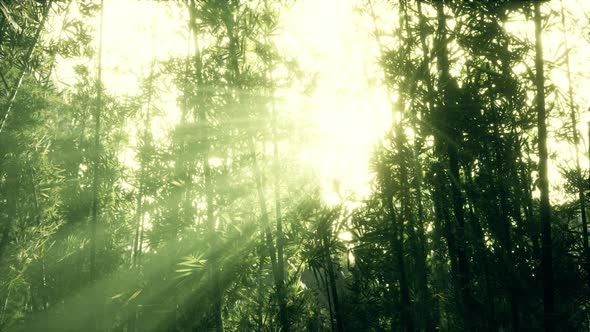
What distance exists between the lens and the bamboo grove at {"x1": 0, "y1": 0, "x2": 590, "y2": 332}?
128 inches

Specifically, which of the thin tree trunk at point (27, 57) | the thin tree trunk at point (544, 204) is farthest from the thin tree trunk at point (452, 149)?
the thin tree trunk at point (27, 57)

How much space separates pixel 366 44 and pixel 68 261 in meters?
10.6

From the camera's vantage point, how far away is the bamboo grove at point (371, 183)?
128 inches

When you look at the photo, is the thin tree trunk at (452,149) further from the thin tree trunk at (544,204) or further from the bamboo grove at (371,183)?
the thin tree trunk at (544,204)

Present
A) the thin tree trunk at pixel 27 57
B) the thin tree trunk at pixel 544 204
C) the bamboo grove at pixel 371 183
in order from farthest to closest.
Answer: the thin tree trunk at pixel 27 57, the bamboo grove at pixel 371 183, the thin tree trunk at pixel 544 204

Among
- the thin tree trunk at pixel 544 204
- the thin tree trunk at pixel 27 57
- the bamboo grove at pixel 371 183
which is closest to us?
the thin tree trunk at pixel 544 204

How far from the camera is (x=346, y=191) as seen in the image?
375cm

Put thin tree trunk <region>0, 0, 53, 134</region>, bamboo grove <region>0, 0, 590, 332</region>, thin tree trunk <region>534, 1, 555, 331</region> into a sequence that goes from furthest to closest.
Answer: thin tree trunk <region>0, 0, 53, 134</region> → bamboo grove <region>0, 0, 590, 332</region> → thin tree trunk <region>534, 1, 555, 331</region>

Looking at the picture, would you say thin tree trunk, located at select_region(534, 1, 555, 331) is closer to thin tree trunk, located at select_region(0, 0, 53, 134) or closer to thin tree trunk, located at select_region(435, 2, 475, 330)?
thin tree trunk, located at select_region(435, 2, 475, 330)

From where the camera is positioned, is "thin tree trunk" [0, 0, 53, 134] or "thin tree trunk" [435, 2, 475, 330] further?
"thin tree trunk" [0, 0, 53, 134]

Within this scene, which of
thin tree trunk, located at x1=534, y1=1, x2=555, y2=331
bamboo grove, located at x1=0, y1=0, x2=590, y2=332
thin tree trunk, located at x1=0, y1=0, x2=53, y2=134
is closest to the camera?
thin tree trunk, located at x1=534, y1=1, x2=555, y2=331

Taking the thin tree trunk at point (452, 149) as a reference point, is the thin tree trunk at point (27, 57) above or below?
above

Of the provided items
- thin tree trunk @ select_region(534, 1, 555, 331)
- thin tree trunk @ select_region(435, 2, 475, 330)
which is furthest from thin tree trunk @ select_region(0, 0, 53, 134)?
thin tree trunk @ select_region(534, 1, 555, 331)

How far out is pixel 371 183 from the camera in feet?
11.5
